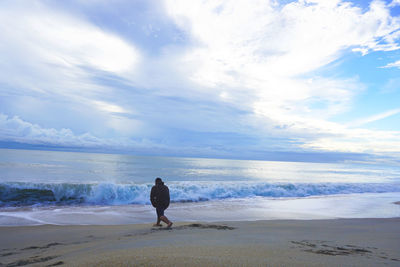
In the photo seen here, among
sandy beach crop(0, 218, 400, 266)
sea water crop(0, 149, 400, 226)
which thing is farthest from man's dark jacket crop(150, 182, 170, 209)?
sea water crop(0, 149, 400, 226)

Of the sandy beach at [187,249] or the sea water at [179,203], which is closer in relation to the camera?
the sandy beach at [187,249]

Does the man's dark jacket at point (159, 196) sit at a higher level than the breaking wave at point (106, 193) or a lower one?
higher

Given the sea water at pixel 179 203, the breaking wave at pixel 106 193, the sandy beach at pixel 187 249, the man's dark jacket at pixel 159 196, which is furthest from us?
the breaking wave at pixel 106 193

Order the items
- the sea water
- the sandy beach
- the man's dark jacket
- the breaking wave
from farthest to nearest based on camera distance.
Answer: the breaking wave < the sea water < the man's dark jacket < the sandy beach

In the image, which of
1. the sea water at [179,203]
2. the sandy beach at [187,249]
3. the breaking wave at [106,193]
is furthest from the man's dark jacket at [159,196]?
the breaking wave at [106,193]

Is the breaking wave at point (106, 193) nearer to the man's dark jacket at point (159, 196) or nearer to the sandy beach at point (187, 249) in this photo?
the sandy beach at point (187, 249)

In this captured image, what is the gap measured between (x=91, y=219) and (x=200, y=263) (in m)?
9.67

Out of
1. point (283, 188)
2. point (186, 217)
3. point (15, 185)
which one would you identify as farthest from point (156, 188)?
point (283, 188)

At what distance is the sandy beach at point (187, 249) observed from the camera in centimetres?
337

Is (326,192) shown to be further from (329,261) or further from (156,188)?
(329,261)

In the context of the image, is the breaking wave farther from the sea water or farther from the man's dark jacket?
the man's dark jacket

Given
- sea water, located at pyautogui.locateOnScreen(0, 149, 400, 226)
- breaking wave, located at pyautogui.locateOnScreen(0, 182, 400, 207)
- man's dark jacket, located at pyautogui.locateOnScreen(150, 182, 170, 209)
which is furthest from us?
breaking wave, located at pyautogui.locateOnScreen(0, 182, 400, 207)

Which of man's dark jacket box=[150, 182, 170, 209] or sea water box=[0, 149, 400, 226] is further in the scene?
sea water box=[0, 149, 400, 226]

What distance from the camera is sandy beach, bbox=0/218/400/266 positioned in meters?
3.37
